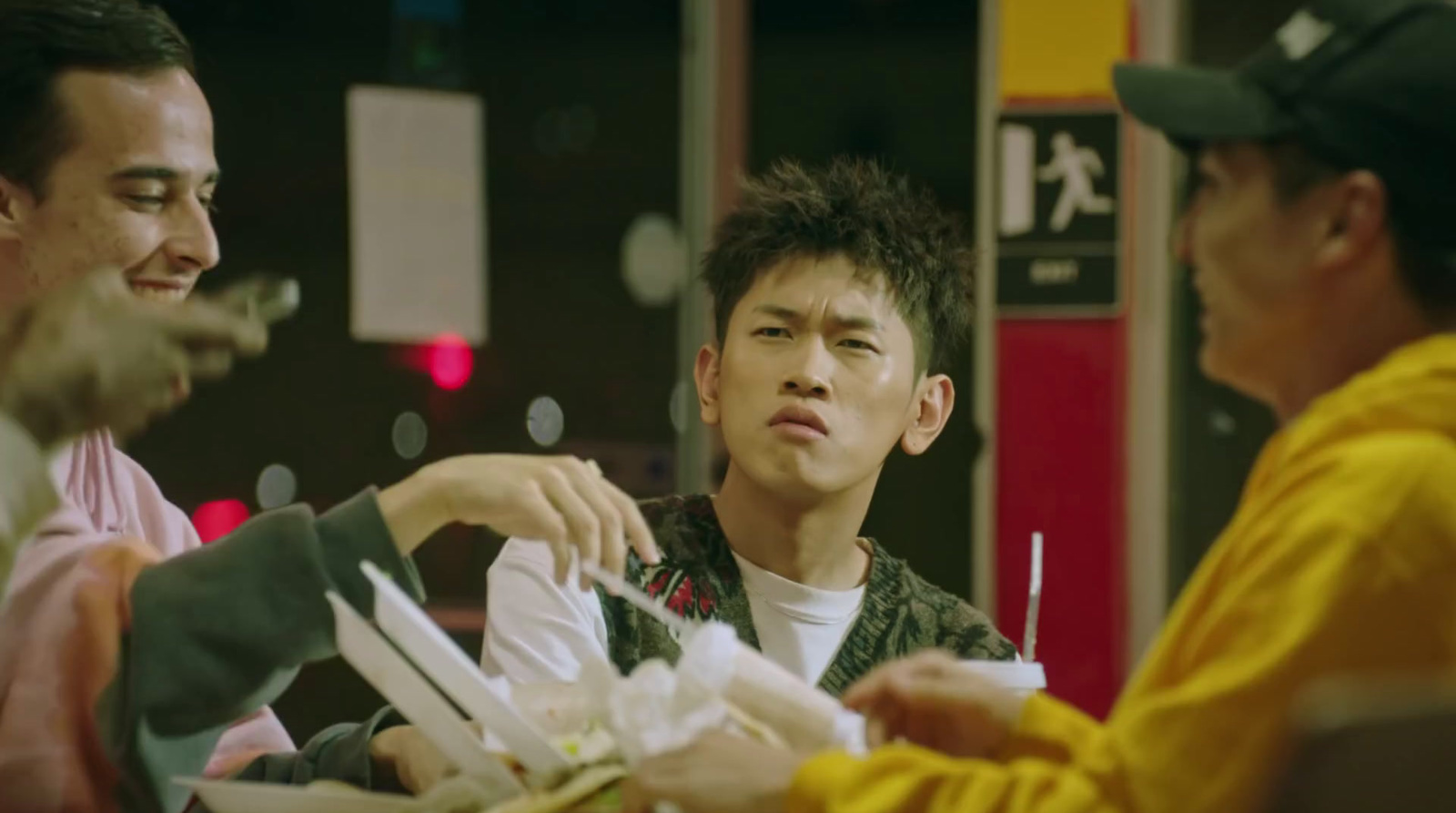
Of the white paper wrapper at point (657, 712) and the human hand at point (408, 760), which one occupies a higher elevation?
the white paper wrapper at point (657, 712)

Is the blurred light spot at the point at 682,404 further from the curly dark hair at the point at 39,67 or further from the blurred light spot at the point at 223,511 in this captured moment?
the curly dark hair at the point at 39,67

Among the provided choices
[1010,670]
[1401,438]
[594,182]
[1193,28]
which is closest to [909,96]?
[1193,28]

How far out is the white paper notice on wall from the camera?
2318 mm

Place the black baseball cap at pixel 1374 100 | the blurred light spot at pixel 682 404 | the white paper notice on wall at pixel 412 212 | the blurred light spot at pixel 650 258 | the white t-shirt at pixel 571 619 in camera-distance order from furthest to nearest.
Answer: the blurred light spot at pixel 650 258, the blurred light spot at pixel 682 404, the white paper notice on wall at pixel 412 212, the white t-shirt at pixel 571 619, the black baseball cap at pixel 1374 100

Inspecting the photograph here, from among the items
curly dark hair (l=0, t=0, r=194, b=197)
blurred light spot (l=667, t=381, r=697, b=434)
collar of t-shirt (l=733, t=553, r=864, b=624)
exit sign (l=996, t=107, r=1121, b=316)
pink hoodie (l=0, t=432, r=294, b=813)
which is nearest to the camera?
pink hoodie (l=0, t=432, r=294, b=813)

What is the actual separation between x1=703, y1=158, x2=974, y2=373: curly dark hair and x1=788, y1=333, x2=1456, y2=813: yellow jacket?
86 centimetres

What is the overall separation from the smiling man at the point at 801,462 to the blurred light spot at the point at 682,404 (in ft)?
5.07

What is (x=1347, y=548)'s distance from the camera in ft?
2.55

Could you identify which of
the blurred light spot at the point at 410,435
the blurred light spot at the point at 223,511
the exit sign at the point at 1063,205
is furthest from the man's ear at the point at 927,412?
the blurred light spot at the point at 410,435

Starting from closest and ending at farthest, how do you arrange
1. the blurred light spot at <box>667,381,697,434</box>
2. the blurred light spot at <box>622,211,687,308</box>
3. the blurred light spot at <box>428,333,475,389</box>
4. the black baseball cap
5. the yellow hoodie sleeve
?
the yellow hoodie sleeve
the black baseball cap
the blurred light spot at <box>667,381,697,434</box>
the blurred light spot at <box>622,211,687,308</box>
the blurred light spot at <box>428,333,475,389</box>

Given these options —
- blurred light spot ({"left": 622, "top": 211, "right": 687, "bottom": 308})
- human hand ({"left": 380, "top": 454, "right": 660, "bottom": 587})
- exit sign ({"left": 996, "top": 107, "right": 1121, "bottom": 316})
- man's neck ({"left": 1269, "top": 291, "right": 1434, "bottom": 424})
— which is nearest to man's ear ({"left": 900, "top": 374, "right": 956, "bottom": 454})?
human hand ({"left": 380, "top": 454, "right": 660, "bottom": 587})

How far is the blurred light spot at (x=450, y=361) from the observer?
12.3 ft

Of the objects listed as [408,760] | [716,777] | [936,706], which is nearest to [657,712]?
[716,777]

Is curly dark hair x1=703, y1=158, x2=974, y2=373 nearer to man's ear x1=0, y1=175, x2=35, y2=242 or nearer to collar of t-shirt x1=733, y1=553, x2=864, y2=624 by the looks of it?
collar of t-shirt x1=733, y1=553, x2=864, y2=624
